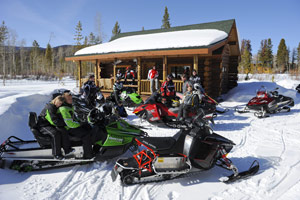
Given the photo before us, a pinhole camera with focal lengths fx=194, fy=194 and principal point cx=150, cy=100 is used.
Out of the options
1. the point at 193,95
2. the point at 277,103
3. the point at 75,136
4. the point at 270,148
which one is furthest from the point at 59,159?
the point at 277,103

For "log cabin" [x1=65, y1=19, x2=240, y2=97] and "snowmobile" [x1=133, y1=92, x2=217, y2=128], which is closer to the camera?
"snowmobile" [x1=133, y1=92, x2=217, y2=128]

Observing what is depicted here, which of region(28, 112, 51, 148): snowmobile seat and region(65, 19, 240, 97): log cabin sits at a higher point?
region(65, 19, 240, 97): log cabin

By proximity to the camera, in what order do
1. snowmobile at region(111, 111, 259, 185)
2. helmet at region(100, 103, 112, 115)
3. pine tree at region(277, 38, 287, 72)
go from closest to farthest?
1. snowmobile at region(111, 111, 259, 185)
2. helmet at region(100, 103, 112, 115)
3. pine tree at region(277, 38, 287, 72)

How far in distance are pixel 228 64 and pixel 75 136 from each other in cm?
1343

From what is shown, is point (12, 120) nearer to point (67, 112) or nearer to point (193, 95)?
point (67, 112)

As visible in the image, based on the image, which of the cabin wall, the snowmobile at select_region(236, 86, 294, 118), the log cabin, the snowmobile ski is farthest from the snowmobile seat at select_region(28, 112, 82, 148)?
the cabin wall

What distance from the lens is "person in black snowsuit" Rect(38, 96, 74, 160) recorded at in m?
3.16

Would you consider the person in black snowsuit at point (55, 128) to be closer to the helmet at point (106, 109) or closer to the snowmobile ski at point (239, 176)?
the helmet at point (106, 109)

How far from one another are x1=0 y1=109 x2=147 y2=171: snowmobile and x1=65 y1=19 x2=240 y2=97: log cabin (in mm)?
6032

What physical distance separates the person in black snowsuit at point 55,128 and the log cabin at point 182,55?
6632mm

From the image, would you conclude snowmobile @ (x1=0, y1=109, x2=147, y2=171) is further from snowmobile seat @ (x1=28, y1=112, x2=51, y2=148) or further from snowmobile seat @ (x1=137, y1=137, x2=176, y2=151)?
snowmobile seat @ (x1=137, y1=137, x2=176, y2=151)

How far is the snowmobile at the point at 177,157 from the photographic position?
2777 millimetres

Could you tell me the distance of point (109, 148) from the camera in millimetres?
3428

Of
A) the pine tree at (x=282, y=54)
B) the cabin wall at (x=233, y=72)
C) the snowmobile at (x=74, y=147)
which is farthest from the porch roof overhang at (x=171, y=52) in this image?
the pine tree at (x=282, y=54)
